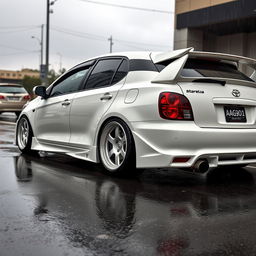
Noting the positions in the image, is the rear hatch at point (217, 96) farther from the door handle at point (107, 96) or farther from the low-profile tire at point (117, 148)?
the door handle at point (107, 96)

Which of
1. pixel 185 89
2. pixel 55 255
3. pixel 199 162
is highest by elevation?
pixel 185 89

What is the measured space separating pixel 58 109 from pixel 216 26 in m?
19.5

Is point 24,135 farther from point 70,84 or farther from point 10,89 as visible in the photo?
point 10,89

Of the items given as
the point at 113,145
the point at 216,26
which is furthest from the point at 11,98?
the point at 113,145

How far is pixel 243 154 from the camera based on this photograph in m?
4.90

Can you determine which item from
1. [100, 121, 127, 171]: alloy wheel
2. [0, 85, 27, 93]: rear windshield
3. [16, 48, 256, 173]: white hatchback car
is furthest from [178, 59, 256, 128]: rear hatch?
[0, 85, 27, 93]: rear windshield

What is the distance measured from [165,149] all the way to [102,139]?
1.04 metres

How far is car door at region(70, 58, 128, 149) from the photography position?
17.8 feet

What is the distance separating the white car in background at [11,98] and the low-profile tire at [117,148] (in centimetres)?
1375

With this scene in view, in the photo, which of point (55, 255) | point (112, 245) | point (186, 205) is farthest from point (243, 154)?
point (55, 255)

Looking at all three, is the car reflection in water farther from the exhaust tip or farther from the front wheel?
the front wheel

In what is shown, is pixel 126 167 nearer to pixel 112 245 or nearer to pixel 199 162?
pixel 199 162

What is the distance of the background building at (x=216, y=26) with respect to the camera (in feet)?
72.3

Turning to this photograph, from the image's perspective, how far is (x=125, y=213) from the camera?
3703 millimetres
